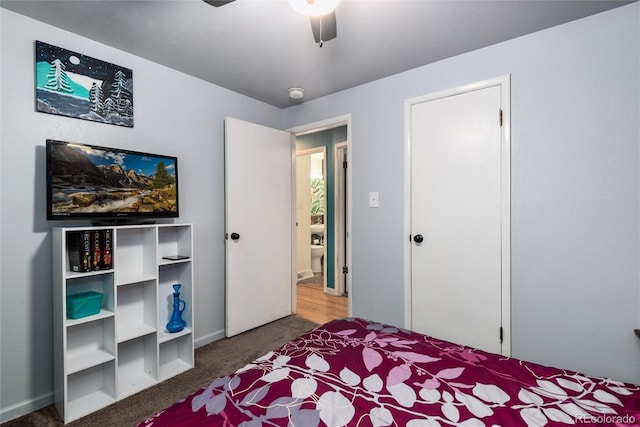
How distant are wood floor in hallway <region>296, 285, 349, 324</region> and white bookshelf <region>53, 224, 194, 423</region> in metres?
1.46

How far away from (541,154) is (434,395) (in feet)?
5.86

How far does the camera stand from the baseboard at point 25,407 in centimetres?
175

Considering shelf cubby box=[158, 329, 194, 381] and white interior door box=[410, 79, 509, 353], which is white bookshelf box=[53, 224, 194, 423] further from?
white interior door box=[410, 79, 509, 353]

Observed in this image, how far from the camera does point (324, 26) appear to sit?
4.69 feet

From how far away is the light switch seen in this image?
277cm

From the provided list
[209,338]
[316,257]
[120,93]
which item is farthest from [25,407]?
[316,257]

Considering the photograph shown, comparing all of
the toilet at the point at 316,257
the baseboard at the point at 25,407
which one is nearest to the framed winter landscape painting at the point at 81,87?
the baseboard at the point at 25,407

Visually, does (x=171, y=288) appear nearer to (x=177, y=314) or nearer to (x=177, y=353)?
(x=177, y=314)

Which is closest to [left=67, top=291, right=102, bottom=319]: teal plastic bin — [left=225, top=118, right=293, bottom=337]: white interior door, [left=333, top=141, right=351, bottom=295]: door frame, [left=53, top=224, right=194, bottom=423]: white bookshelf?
[left=53, top=224, right=194, bottom=423]: white bookshelf

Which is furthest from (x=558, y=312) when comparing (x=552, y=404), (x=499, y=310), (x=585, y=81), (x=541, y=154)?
(x=585, y=81)

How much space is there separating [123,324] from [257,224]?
4.54 feet

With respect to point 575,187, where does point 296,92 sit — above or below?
above

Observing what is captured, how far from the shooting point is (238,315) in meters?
2.93

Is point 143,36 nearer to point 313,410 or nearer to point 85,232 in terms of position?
point 85,232
